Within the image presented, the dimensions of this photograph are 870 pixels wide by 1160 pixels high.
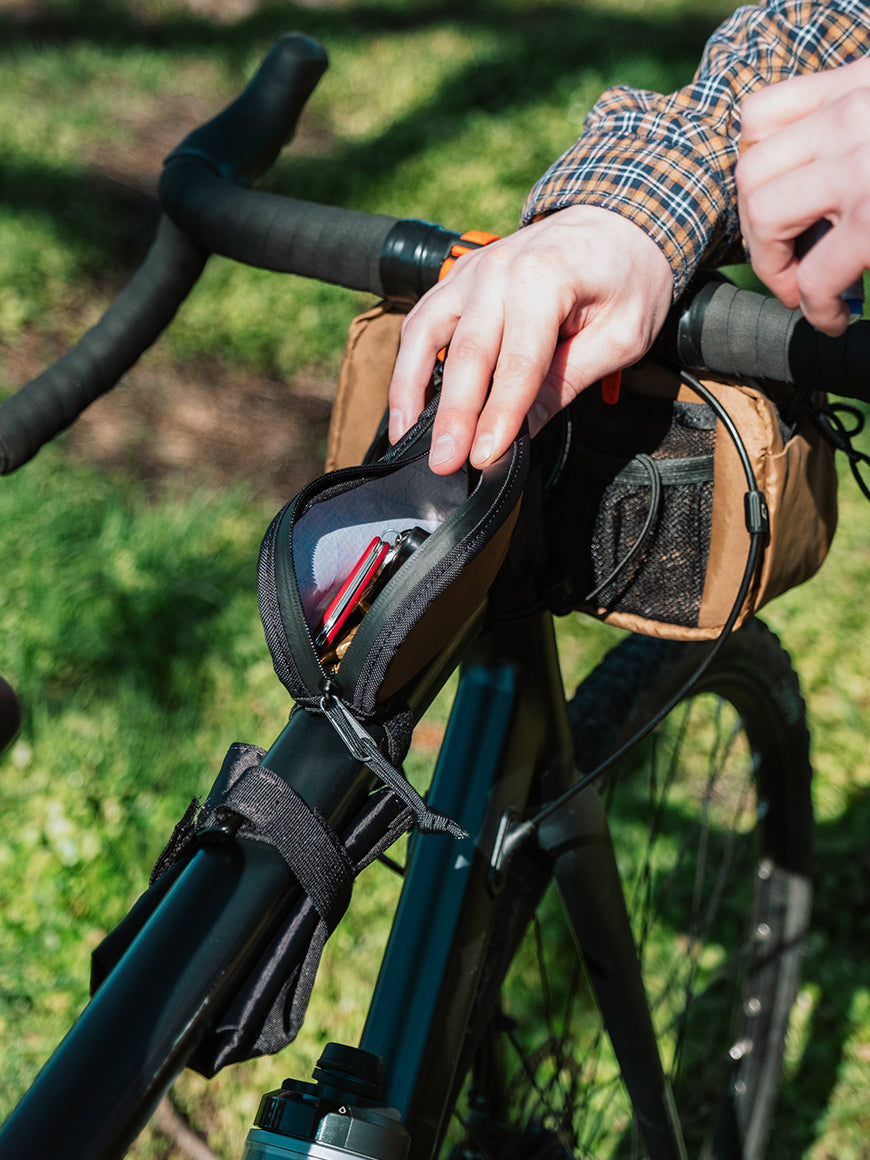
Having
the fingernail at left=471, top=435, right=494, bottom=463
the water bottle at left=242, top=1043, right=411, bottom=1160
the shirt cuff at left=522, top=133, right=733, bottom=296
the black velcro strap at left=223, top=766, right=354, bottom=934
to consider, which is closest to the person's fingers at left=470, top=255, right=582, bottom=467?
the fingernail at left=471, top=435, right=494, bottom=463

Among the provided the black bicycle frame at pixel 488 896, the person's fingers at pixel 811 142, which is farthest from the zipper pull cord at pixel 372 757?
the person's fingers at pixel 811 142

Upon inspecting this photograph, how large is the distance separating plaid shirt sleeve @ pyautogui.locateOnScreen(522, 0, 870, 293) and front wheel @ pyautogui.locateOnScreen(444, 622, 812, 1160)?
545 millimetres

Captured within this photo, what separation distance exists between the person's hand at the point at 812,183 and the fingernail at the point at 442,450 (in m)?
0.23

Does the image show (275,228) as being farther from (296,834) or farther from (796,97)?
(296,834)

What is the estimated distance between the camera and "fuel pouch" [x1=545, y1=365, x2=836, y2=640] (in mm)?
906

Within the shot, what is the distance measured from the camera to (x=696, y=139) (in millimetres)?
879

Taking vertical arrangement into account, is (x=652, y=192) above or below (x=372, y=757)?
above

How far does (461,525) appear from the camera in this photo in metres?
0.64

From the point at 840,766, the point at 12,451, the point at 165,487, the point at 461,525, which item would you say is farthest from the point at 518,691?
the point at 165,487

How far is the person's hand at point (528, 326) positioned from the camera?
0.72 m

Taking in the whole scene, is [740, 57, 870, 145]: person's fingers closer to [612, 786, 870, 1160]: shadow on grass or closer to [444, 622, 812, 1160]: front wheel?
[444, 622, 812, 1160]: front wheel

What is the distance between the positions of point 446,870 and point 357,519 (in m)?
0.36

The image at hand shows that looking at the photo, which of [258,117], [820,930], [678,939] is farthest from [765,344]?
[820,930]

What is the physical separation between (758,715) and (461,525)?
101 centimetres
